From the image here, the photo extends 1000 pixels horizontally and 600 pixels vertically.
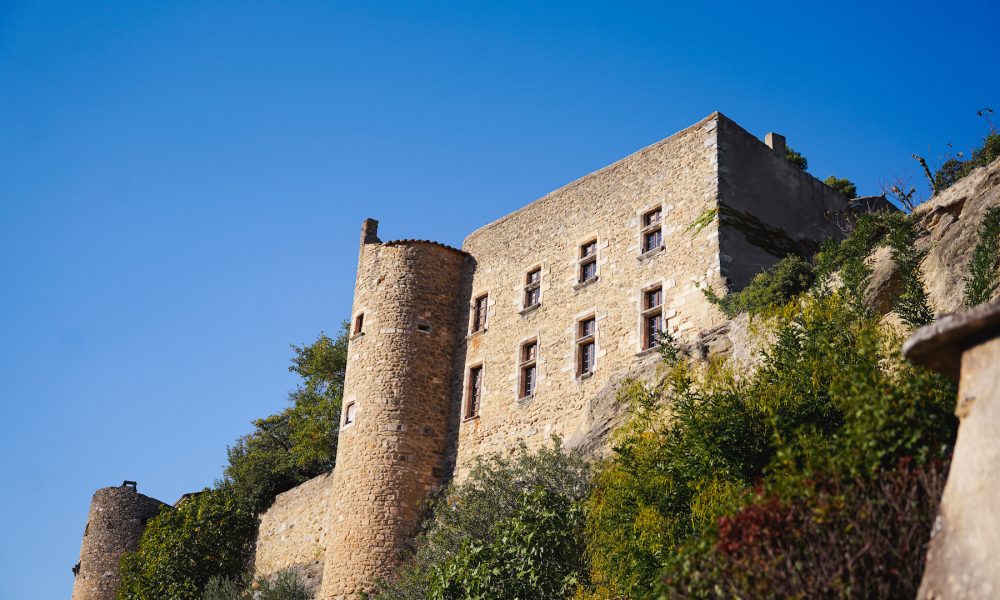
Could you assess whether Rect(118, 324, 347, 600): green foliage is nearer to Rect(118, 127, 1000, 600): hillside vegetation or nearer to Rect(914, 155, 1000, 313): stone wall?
Rect(118, 127, 1000, 600): hillside vegetation

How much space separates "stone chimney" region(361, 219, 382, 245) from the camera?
23.5 metres

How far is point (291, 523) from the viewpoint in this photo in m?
23.7

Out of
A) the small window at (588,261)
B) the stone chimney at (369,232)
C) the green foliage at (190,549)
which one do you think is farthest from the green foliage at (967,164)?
the green foliage at (190,549)

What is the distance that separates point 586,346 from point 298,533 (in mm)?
8442

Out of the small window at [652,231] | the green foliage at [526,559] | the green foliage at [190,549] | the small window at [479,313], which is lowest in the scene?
the green foliage at [526,559]

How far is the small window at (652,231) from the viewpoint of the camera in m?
18.8

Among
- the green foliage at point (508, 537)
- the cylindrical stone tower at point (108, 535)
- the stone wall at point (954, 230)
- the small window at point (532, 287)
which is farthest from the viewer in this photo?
the cylindrical stone tower at point (108, 535)

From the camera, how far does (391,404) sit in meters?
20.7

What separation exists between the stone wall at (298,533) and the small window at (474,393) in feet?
12.7

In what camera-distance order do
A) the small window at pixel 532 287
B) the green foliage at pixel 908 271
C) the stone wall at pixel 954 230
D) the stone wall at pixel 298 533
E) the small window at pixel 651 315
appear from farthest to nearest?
the stone wall at pixel 298 533
the small window at pixel 532 287
the small window at pixel 651 315
the stone wall at pixel 954 230
the green foliage at pixel 908 271

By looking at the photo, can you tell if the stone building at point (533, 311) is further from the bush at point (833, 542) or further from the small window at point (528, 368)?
the bush at point (833, 542)

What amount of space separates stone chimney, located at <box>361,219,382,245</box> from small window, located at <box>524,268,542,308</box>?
4.07 m

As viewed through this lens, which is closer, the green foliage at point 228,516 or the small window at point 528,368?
the small window at point 528,368

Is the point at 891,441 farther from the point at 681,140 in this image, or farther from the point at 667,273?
the point at 681,140
